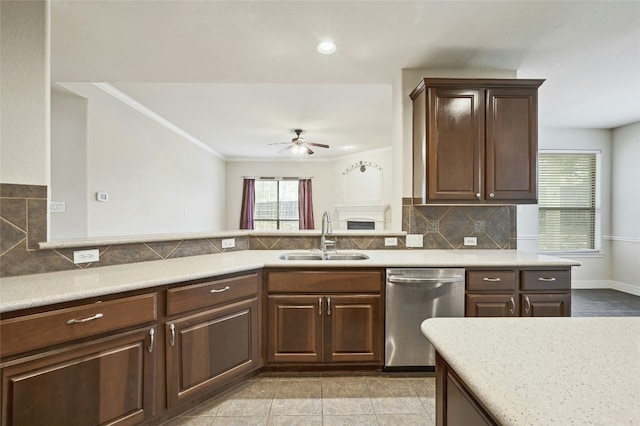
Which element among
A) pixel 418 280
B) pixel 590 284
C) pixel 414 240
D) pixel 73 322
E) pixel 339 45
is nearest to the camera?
pixel 73 322

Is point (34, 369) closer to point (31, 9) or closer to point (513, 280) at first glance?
point (31, 9)

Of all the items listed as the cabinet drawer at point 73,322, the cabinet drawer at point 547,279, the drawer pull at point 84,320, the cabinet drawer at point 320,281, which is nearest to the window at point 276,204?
the cabinet drawer at point 320,281

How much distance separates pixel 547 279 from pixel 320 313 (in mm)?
1710

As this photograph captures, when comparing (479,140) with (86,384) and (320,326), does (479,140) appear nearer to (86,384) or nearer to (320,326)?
(320,326)

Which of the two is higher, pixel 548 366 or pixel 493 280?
pixel 548 366

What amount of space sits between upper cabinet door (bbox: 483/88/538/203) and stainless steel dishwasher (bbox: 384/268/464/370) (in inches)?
34.0

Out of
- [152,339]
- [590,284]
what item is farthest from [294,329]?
[590,284]

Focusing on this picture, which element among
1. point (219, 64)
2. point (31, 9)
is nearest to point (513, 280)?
point (219, 64)

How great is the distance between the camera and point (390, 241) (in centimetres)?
288

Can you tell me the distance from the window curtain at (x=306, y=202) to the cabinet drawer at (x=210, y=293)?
6.15m

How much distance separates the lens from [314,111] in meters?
4.45

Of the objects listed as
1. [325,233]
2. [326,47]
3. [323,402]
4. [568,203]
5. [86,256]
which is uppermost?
[326,47]

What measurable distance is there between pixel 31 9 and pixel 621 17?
3.92m

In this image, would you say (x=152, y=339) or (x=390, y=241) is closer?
(x=152, y=339)
